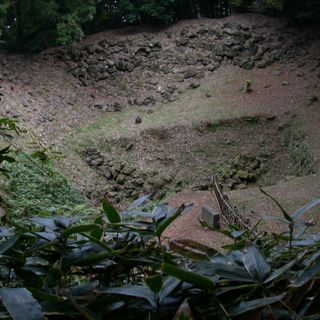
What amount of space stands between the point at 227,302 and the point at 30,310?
310 mm

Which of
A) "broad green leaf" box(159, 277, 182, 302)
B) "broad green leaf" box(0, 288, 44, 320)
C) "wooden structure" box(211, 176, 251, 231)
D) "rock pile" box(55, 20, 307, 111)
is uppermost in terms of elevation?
"broad green leaf" box(0, 288, 44, 320)

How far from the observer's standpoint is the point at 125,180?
11164mm

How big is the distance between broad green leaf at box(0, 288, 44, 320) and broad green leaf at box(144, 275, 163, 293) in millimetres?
165

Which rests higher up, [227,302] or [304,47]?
[227,302]

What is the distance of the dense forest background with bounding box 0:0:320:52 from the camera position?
1284 cm

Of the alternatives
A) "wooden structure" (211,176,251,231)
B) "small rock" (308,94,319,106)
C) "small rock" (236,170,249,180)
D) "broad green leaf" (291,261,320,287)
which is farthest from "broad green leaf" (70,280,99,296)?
"small rock" (308,94,319,106)

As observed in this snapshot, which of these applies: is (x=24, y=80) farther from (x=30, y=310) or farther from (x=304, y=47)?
(x=30, y=310)

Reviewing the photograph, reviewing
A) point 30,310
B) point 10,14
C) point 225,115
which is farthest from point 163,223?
point 10,14

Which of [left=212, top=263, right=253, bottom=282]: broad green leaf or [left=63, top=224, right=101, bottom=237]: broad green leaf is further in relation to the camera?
[left=63, top=224, right=101, bottom=237]: broad green leaf

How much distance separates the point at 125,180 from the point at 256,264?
34.1 ft

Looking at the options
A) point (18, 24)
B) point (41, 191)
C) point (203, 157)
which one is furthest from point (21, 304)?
point (18, 24)

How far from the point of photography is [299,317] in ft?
2.40

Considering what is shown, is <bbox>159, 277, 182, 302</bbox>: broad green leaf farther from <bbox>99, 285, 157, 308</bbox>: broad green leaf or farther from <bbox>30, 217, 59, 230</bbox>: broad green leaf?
<bbox>30, 217, 59, 230</bbox>: broad green leaf

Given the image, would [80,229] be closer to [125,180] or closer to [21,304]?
[21,304]
